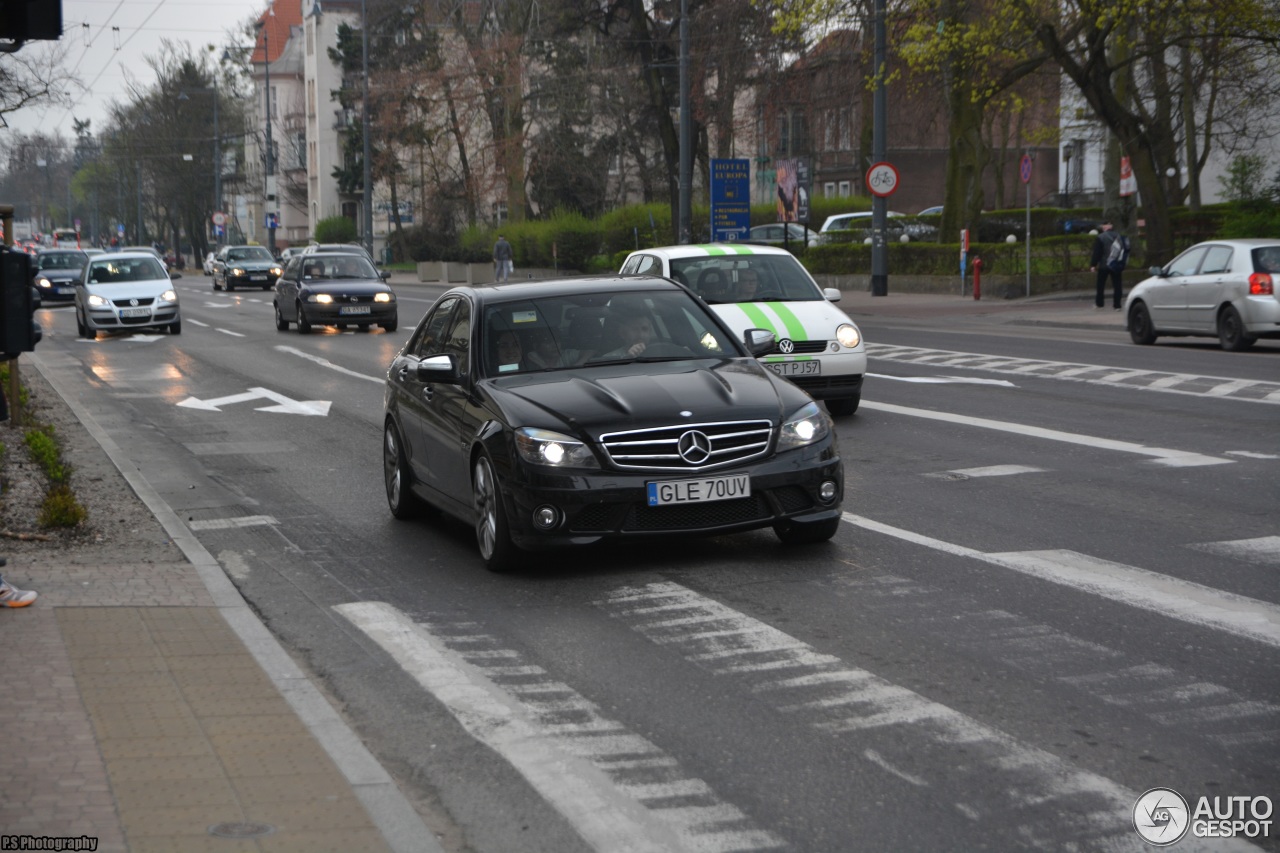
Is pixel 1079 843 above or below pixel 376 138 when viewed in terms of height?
below

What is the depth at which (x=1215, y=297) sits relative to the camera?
23500 millimetres

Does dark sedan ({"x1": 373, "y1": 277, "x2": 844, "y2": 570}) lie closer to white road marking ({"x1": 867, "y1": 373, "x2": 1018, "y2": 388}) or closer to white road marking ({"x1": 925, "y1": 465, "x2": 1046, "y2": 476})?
white road marking ({"x1": 925, "y1": 465, "x2": 1046, "y2": 476})

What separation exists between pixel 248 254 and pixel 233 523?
5274 cm

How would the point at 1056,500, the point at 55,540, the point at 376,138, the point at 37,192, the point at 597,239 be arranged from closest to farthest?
the point at 55,540
the point at 1056,500
the point at 597,239
the point at 376,138
the point at 37,192

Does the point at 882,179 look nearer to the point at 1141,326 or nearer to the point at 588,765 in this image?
the point at 1141,326

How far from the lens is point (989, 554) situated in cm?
859

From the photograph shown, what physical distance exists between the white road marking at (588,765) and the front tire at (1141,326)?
19829 mm

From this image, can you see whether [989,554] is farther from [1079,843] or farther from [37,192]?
[37,192]

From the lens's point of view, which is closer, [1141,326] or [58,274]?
[1141,326]

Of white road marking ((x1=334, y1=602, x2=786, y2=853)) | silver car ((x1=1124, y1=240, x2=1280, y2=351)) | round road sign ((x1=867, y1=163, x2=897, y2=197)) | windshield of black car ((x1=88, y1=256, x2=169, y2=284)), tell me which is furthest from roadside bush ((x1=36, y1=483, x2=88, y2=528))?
round road sign ((x1=867, y1=163, x2=897, y2=197))

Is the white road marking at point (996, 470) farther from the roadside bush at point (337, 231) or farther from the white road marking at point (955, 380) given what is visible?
the roadside bush at point (337, 231)

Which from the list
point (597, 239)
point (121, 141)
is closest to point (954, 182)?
point (597, 239)

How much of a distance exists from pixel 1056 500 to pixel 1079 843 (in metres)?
5.99

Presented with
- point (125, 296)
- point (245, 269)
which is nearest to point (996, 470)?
point (125, 296)
